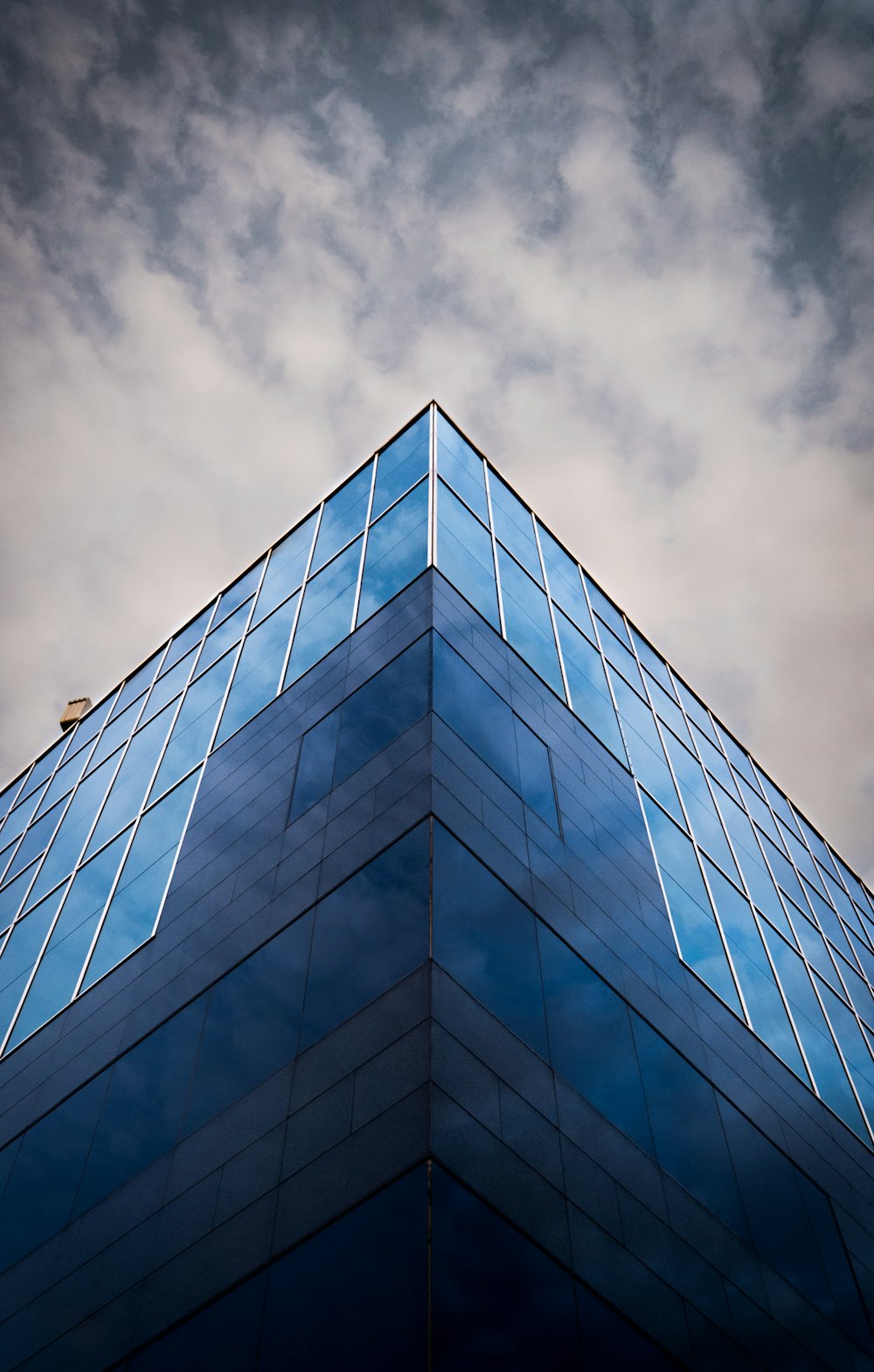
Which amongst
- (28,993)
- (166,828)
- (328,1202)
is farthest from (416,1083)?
(28,993)

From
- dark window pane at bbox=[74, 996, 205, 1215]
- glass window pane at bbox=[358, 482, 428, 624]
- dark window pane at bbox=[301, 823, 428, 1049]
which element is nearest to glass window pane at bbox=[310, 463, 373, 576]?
glass window pane at bbox=[358, 482, 428, 624]

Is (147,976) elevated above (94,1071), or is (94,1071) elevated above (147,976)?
(147,976)

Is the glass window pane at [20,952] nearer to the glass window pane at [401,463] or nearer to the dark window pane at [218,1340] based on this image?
the dark window pane at [218,1340]

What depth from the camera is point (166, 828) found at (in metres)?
20.7

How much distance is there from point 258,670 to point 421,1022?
1273cm

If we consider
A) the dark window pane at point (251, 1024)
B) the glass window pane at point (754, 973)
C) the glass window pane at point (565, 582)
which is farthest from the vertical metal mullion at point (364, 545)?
the glass window pane at point (754, 973)

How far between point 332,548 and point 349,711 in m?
7.91

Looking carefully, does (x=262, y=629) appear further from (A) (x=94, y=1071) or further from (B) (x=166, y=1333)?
(B) (x=166, y=1333)

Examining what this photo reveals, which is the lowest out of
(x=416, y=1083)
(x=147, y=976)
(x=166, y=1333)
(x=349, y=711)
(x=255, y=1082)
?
(x=166, y=1333)

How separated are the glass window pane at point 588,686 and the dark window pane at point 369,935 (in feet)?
27.1

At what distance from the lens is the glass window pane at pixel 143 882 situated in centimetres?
1872

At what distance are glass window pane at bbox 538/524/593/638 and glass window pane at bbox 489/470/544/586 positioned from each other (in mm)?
565

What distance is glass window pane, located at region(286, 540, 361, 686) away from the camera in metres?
21.0

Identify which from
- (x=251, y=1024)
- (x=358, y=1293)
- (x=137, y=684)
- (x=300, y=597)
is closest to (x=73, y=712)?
(x=137, y=684)
